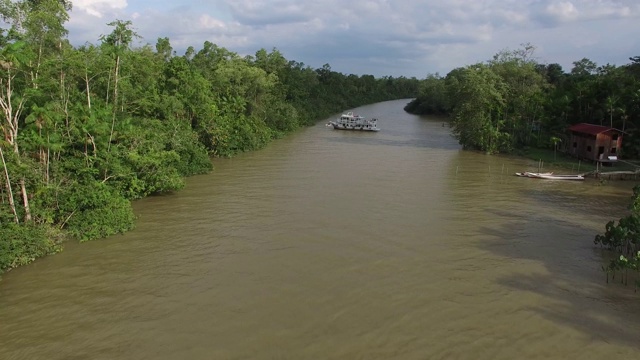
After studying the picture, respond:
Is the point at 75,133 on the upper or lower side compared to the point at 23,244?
upper

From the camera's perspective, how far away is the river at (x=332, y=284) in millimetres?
8438

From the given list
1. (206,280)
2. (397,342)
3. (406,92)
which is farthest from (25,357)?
(406,92)

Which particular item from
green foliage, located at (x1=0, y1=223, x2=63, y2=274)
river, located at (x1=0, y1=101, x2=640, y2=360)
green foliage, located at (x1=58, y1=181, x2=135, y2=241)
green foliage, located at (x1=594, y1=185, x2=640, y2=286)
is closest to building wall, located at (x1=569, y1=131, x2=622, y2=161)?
river, located at (x1=0, y1=101, x2=640, y2=360)

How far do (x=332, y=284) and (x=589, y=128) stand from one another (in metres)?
22.4

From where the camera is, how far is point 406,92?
119 m

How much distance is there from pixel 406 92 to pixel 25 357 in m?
117

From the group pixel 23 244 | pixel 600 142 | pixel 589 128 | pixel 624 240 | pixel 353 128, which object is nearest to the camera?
pixel 23 244

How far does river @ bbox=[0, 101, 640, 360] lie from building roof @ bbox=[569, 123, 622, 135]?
748 cm

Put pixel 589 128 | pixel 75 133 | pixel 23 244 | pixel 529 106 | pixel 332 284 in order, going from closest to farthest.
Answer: pixel 332 284, pixel 23 244, pixel 75 133, pixel 589 128, pixel 529 106

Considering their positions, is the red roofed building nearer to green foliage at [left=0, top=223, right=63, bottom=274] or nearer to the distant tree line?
the distant tree line

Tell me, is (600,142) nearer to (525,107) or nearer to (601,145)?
(601,145)

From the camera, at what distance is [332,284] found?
10.7 meters

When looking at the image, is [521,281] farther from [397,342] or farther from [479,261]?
[397,342]

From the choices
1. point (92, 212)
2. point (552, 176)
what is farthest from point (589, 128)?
point (92, 212)
